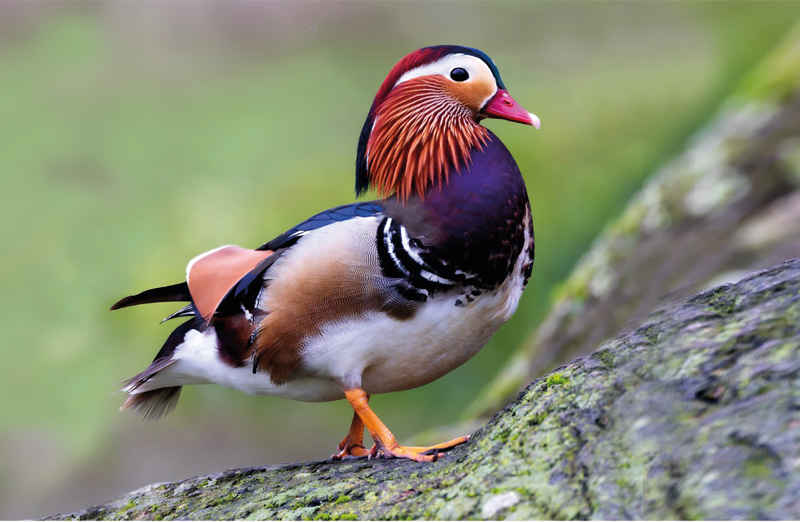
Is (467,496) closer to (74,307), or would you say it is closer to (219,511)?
(219,511)

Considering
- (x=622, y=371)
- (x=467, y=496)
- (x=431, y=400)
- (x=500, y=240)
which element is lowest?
(x=431, y=400)

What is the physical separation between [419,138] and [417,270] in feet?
1.26

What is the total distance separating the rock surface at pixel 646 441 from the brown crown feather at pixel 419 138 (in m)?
0.63

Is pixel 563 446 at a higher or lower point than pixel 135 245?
lower

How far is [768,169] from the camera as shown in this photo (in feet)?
10.1

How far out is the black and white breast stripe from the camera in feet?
5.80

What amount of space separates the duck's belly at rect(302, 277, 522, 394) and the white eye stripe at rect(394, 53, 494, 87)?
55 centimetres

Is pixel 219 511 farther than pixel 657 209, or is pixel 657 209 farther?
pixel 657 209

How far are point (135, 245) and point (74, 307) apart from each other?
54 cm

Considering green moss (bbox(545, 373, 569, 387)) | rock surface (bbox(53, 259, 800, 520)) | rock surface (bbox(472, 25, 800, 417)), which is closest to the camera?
rock surface (bbox(53, 259, 800, 520))

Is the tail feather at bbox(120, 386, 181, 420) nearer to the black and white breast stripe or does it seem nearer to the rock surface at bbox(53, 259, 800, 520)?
the rock surface at bbox(53, 259, 800, 520)

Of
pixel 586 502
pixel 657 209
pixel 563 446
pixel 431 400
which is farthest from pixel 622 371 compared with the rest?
pixel 431 400

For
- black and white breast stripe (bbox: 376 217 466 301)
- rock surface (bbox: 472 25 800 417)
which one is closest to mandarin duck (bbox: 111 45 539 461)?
black and white breast stripe (bbox: 376 217 466 301)

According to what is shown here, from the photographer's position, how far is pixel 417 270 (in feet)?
5.81
